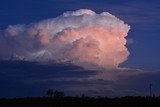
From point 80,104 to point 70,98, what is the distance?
32.3 meters

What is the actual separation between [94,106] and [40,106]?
44.6 ft

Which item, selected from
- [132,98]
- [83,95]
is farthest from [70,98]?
[132,98]

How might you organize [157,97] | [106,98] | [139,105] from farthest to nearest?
1. [106,98]
2. [157,97]
3. [139,105]

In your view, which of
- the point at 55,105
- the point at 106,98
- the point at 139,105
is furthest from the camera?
the point at 106,98

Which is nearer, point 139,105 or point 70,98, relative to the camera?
point 139,105

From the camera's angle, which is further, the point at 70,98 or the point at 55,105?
the point at 70,98

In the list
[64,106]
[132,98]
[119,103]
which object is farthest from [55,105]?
[132,98]

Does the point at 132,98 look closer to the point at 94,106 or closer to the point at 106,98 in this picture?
the point at 106,98

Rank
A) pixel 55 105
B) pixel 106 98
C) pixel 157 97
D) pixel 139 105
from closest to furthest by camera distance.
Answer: pixel 139 105 → pixel 55 105 → pixel 157 97 → pixel 106 98

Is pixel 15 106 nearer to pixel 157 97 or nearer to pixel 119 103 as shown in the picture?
pixel 119 103

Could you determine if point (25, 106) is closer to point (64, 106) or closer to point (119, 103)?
point (64, 106)

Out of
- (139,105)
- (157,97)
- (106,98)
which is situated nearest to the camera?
(139,105)

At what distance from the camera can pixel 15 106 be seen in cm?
14962

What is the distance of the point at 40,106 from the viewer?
468 ft
